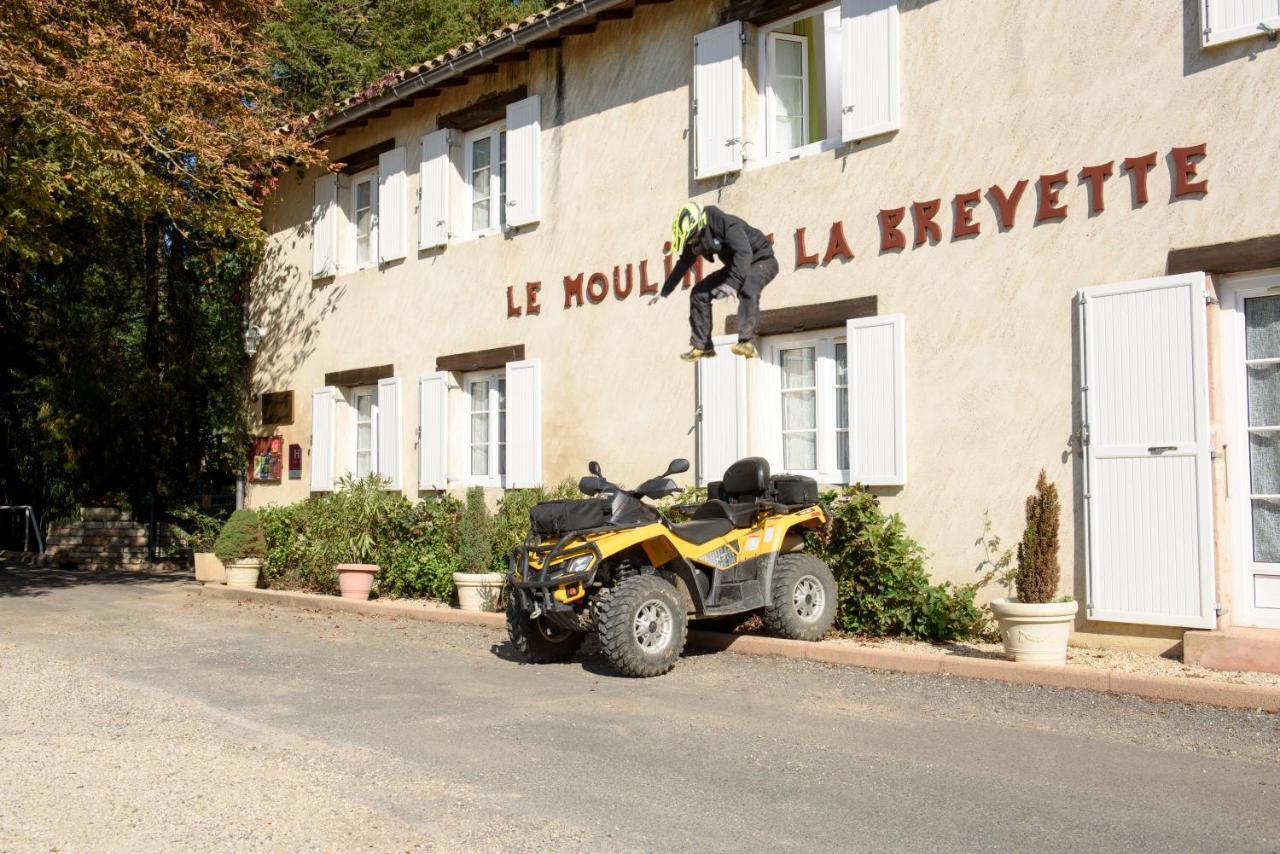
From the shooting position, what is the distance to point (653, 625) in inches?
313

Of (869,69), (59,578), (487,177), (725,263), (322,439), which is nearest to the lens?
(725,263)

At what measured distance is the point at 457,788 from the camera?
5102 millimetres

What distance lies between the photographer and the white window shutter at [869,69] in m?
9.75

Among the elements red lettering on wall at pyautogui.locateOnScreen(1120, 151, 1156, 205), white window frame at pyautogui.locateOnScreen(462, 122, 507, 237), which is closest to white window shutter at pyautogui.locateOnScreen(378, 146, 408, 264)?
white window frame at pyautogui.locateOnScreen(462, 122, 507, 237)

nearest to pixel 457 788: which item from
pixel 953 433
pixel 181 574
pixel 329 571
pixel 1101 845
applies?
pixel 1101 845

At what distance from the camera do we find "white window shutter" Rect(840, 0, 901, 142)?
9.75 metres

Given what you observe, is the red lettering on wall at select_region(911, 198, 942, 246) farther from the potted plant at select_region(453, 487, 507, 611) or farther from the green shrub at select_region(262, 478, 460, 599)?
the green shrub at select_region(262, 478, 460, 599)

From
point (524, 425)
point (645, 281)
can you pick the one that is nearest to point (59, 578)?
point (524, 425)

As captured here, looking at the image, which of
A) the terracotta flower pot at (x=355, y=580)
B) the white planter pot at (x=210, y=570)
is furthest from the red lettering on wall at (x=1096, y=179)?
the white planter pot at (x=210, y=570)

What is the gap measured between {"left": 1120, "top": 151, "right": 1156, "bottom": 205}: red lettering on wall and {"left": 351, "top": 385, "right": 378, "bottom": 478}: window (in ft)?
31.6

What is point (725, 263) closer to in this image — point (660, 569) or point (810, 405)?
point (810, 405)

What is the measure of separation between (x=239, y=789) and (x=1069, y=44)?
23.3ft

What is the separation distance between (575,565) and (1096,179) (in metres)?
4.30

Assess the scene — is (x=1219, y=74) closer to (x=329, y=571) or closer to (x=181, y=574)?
(x=329, y=571)
